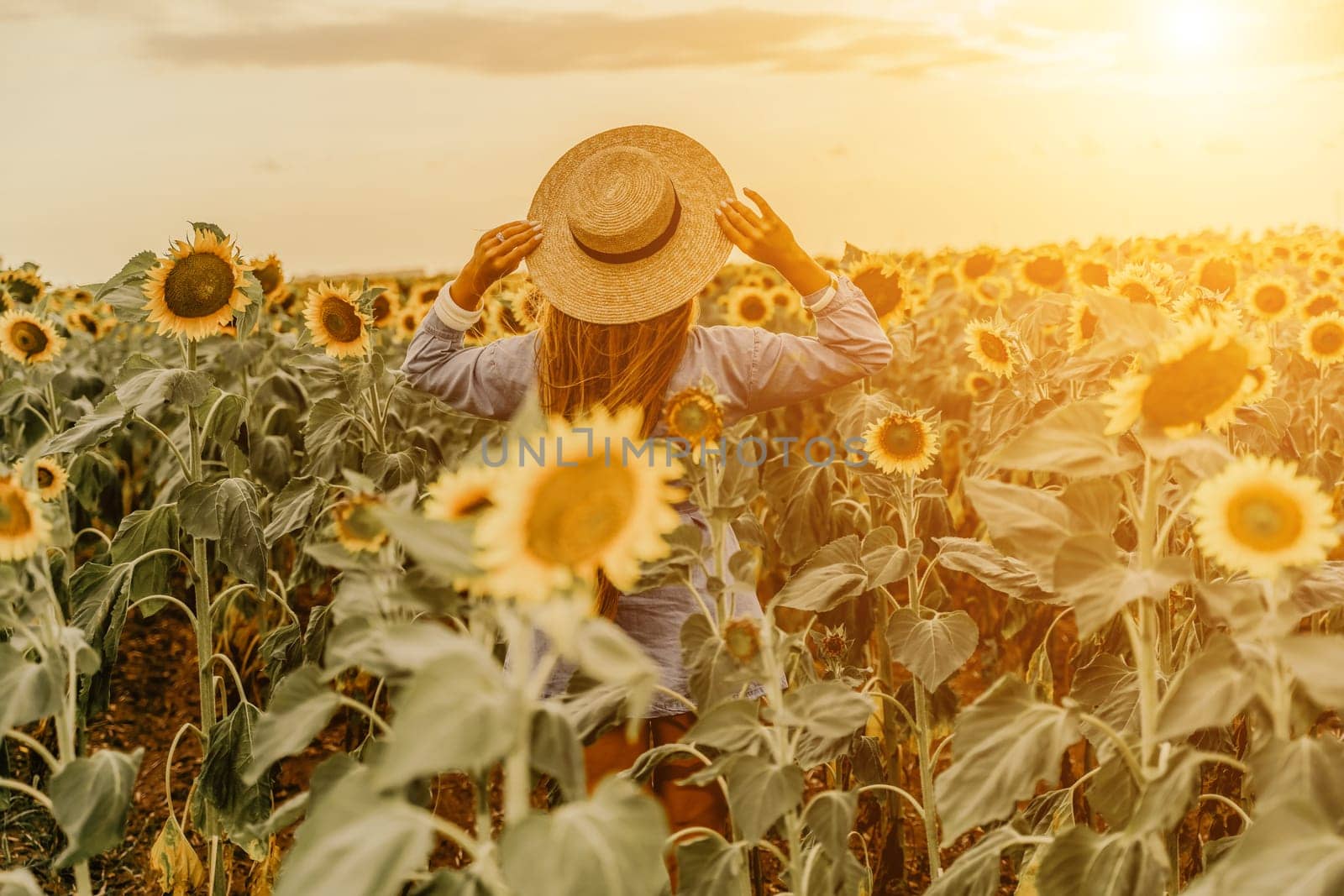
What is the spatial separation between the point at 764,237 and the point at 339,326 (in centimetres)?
142

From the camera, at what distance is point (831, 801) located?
5.84 feet

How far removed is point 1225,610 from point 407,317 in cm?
463

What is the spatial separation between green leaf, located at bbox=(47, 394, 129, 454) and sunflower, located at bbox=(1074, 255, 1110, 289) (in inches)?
144

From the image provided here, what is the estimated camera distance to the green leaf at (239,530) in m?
2.79

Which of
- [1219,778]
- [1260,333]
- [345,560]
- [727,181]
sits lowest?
[1219,778]

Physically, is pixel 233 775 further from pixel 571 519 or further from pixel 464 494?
pixel 571 519

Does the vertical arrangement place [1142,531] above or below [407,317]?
below

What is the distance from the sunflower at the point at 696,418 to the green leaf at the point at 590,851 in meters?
0.88

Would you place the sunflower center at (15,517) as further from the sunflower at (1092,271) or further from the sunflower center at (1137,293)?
the sunflower at (1092,271)

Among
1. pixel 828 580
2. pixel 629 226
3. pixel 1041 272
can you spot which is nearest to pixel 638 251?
pixel 629 226

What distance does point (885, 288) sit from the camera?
4.23 m

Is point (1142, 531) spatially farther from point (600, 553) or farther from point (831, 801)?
point (600, 553)

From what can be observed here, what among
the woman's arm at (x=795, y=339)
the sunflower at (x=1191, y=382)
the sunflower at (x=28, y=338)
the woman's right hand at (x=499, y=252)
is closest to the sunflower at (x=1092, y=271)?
the woman's arm at (x=795, y=339)

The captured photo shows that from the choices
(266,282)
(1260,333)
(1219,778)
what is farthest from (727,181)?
(266,282)
